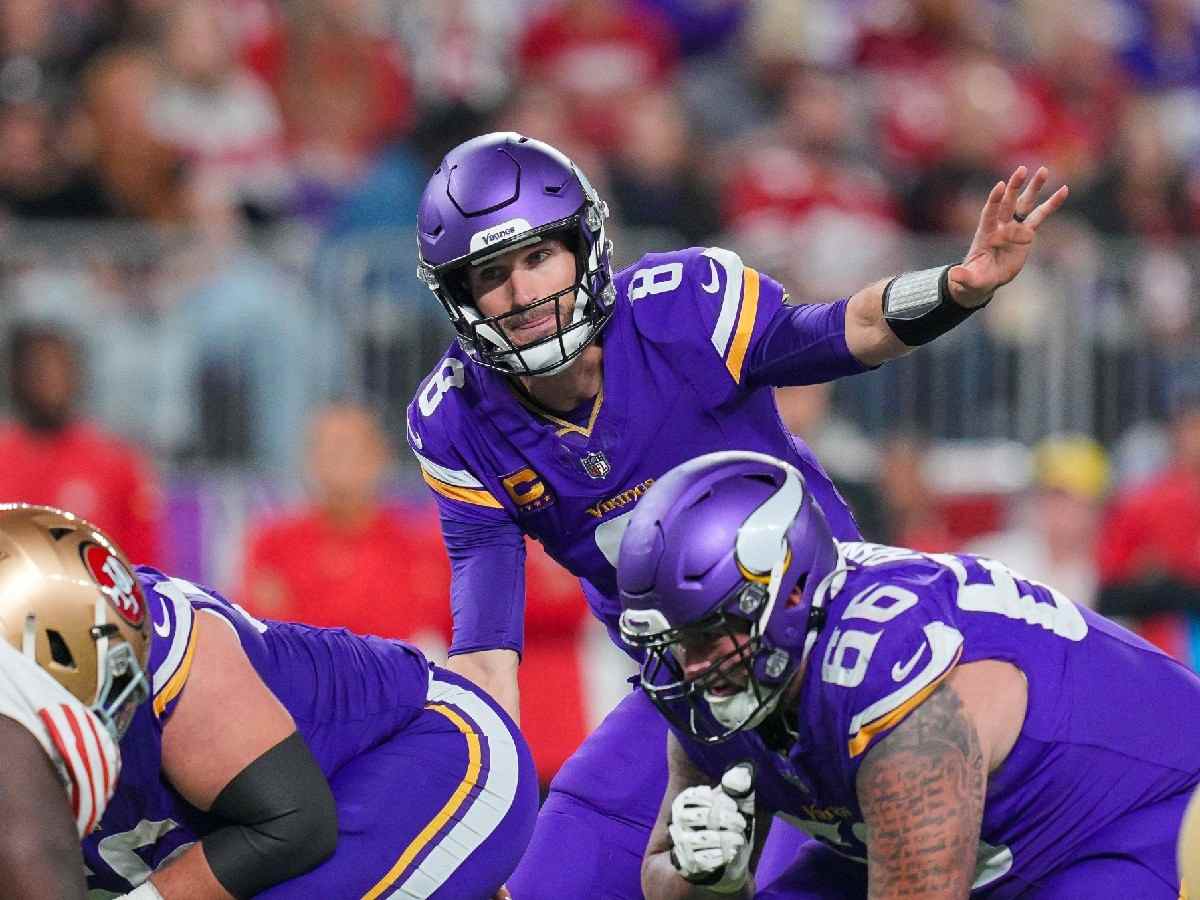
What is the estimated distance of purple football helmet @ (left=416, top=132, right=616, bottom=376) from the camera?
5016 mm

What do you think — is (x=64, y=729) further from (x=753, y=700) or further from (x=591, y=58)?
(x=591, y=58)

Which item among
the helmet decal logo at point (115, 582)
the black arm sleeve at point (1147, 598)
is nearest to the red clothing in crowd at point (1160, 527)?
the black arm sleeve at point (1147, 598)

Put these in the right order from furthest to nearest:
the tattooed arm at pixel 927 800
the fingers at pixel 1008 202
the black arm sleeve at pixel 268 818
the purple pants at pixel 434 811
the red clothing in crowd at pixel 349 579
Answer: the red clothing in crowd at pixel 349 579, the fingers at pixel 1008 202, the purple pants at pixel 434 811, the black arm sleeve at pixel 268 818, the tattooed arm at pixel 927 800

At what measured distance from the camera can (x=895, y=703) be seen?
13.1 ft

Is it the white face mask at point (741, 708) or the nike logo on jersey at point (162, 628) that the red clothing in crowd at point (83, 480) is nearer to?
the nike logo on jersey at point (162, 628)

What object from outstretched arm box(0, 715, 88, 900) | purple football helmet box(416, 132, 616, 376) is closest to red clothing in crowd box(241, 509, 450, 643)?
purple football helmet box(416, 132, 616, 376)

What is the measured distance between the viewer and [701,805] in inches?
173

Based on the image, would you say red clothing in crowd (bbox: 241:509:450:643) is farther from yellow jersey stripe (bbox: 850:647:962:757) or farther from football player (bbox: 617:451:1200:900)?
yellow jersey stripe (bbox: 850:647:962:757)

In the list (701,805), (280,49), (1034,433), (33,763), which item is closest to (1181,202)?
(1034,433)

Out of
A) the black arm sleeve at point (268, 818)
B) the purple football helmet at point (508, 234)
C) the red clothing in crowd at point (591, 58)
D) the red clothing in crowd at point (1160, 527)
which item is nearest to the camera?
the black arm sleeve at point (268, 818)

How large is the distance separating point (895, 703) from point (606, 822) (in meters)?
1.50

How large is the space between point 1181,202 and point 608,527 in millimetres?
7745

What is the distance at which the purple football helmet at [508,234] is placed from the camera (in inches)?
197

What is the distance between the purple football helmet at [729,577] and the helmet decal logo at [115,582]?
0.96 metres
